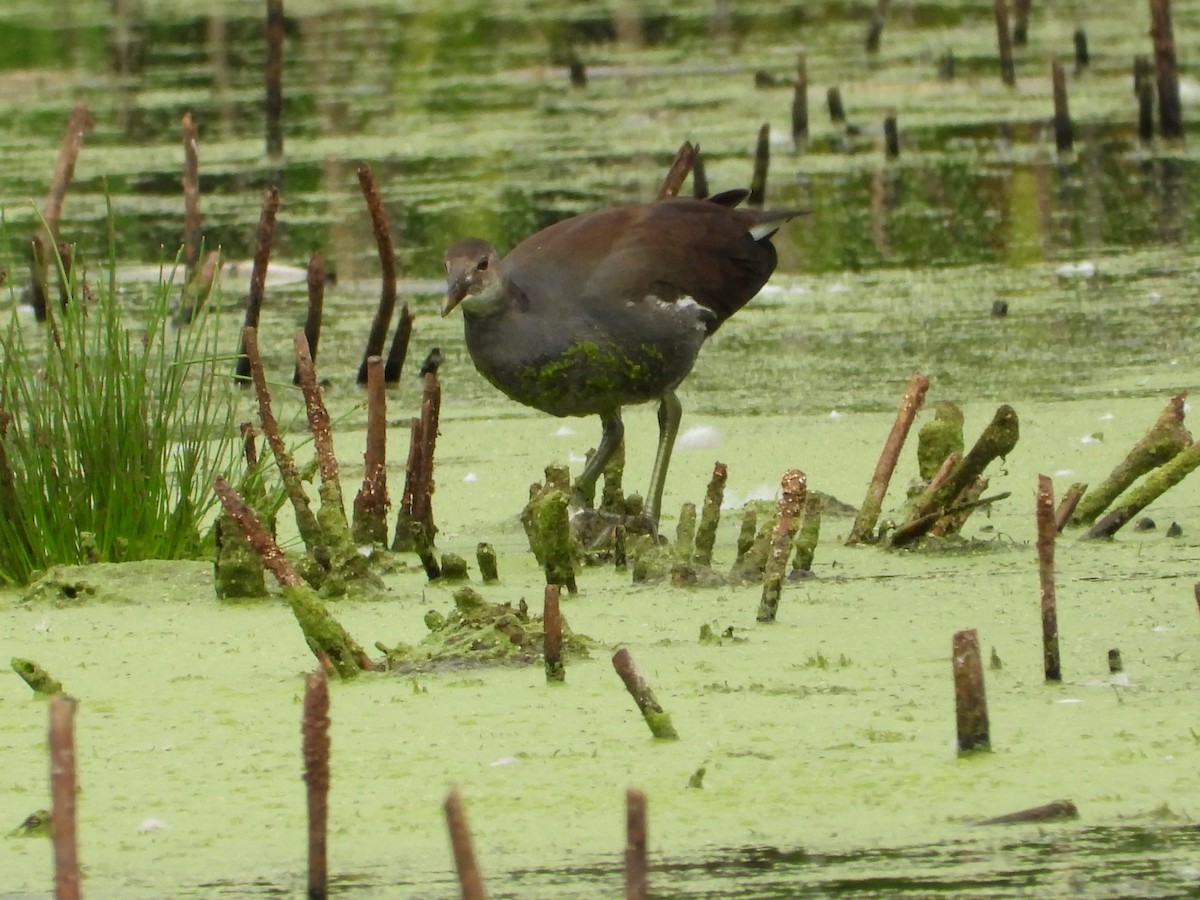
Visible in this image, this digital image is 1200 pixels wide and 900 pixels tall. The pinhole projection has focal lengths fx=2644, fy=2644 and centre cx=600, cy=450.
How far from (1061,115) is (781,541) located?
770cm

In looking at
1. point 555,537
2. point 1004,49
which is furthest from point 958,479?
point 1004,49

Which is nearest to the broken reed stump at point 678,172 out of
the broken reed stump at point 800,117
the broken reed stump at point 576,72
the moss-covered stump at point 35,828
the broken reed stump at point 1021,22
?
the moss-covered stump at point 35,828

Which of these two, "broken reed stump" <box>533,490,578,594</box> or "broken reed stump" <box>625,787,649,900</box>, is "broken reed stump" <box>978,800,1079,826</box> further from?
"broken reed stump" <box>533,490,578,594</box>

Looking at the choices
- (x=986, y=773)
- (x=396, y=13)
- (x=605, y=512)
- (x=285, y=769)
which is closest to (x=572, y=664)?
(x=285, y=769)

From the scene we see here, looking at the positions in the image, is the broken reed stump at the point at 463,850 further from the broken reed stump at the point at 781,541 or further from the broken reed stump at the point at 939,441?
the broken reed stump at the point at 939,441

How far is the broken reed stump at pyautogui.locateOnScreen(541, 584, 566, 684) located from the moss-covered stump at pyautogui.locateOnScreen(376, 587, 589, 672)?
121 millimetres

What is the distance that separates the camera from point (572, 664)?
430 centimetres

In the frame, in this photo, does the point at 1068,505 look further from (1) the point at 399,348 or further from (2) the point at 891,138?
(2) the point at 891,138

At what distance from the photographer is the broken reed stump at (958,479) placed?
200 inches

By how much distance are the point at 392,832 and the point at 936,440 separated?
241cm

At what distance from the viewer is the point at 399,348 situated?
773cm

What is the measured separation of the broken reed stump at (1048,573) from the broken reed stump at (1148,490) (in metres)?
1.13

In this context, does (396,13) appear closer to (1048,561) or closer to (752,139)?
(752,139)

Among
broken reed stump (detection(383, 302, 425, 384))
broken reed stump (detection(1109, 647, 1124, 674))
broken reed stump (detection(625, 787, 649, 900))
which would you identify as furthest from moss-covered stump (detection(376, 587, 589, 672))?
broken reed stump (detection(383, 302, 425, 384))
